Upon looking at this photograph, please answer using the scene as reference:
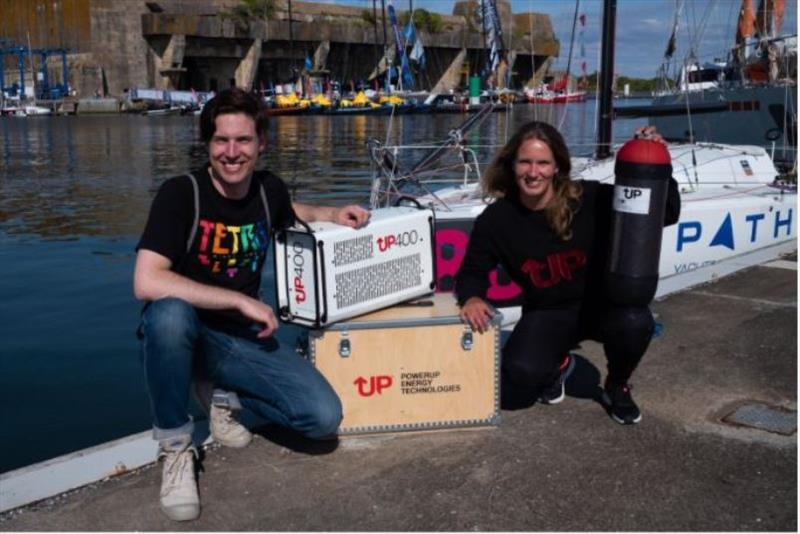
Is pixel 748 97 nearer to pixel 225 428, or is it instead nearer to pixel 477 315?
pixel 477 315

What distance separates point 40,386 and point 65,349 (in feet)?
3.44

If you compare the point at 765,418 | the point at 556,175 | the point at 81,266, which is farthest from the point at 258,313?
the point at 81,266

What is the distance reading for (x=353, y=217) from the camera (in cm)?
407

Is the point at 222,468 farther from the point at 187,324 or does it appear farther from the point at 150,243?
the point at 150,243

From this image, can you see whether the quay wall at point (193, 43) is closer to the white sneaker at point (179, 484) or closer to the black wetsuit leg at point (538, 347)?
the black wetsuit leg at point (538, 347)

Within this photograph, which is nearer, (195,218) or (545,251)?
(195,218)

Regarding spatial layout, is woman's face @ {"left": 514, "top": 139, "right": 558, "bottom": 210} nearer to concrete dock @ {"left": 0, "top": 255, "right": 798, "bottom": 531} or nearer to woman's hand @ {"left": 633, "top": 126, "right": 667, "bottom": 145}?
woman's hand @ {"left": 633, "top": 126, "right": 667, "bottom": 145}

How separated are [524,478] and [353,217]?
129cm

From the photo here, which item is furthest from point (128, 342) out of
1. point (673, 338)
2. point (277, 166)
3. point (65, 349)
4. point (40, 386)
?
point (277, 166)

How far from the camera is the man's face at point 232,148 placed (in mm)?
3781

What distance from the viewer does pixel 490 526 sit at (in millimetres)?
3299

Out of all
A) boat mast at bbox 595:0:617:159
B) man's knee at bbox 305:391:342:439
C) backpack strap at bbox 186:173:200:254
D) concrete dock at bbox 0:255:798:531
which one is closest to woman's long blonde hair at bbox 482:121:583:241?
concrete dock at bbox 0:255:798:531

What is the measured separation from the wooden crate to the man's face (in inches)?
29.4

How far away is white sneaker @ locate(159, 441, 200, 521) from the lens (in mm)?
3381
